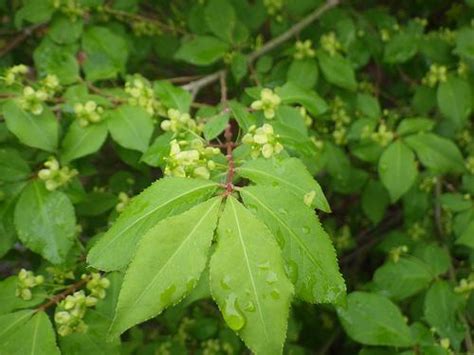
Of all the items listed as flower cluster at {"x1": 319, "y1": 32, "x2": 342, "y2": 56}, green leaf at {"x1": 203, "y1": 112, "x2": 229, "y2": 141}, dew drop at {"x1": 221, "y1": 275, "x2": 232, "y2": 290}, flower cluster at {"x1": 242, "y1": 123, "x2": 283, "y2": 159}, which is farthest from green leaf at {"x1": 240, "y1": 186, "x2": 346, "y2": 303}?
flower cluster at {"x1": 319, "y1": 32, "x2": 342, "y2": 56}

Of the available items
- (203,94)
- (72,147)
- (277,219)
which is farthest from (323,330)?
(277,219)

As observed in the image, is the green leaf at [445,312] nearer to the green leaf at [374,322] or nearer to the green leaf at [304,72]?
the green leaf at [374,322]

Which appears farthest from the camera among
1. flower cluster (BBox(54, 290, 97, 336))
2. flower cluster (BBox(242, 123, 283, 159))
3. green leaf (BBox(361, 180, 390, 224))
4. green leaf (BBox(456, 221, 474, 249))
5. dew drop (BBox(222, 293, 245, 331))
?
green leaf (BBox(361, 180, 390, 224))

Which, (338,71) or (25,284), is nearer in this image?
(25,284)

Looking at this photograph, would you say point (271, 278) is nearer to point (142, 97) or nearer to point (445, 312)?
point (142, 97)

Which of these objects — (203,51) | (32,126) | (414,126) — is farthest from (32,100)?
(414,126)

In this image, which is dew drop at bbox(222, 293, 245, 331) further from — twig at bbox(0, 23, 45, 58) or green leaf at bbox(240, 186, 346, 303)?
twig at bbox(0, 23, 45, 58)
